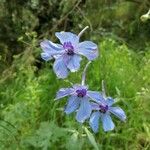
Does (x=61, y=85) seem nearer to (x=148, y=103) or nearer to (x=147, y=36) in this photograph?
(x=148, y=103)

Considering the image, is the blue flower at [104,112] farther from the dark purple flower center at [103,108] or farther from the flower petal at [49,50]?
the flower petal at [49,50]

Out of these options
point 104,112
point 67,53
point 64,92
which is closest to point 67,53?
point 67,53

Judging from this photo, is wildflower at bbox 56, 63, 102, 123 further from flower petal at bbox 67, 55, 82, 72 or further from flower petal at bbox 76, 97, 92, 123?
flower petal at bbox 67, 55, 82, 72

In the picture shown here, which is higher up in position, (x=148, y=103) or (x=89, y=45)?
(x=89, y=45)

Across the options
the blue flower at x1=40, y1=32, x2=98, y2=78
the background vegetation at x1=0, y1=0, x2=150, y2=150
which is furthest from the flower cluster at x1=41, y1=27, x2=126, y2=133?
the background vegetation at x1=0, y1=0, x2=150, y2=150

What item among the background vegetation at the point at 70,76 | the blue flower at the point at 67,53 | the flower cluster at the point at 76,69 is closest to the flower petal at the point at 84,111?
the flower cluster at the point at 76,69

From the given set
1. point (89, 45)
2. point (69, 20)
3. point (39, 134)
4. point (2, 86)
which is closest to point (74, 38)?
point (89, 45)

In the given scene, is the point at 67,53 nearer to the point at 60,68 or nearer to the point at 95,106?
the point at 60,68
